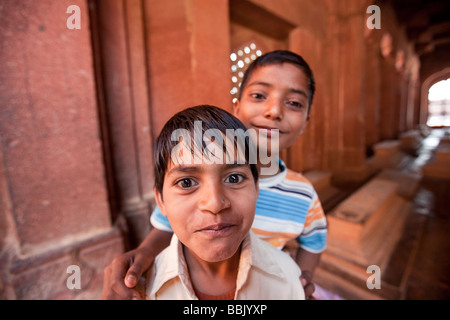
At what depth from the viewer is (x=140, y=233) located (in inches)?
57.8

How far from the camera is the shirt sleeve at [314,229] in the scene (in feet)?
2.37

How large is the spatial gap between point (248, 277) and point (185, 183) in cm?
31

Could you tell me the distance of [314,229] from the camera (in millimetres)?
747

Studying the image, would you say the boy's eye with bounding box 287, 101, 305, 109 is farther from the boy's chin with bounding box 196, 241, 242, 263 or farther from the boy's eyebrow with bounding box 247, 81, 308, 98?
the boy's chin with bounding box 196, 241, 242, 263

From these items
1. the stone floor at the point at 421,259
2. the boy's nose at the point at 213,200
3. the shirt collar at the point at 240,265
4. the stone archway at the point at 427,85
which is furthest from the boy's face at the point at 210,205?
the stone archway at the point at 427,85

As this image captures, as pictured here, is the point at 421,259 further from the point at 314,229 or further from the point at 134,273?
the point at 134,273

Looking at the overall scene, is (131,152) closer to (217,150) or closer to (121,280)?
(121,280)

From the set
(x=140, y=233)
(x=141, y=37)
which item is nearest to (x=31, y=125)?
(x=141, y=37)

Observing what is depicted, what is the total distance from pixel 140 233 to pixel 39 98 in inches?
40.4

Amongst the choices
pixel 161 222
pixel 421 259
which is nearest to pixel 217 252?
pixel 161 222

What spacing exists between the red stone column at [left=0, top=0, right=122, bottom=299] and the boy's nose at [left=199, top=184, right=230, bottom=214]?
106cm

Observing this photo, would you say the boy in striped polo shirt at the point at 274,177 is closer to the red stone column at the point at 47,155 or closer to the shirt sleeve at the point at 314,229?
the shirt sleeve at the point at 314,229

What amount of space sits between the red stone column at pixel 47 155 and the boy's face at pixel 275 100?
3.35 feet

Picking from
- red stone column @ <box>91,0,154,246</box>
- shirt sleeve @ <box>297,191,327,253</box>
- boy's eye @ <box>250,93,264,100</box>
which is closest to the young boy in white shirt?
boy's eye @ <box>250,93,264,100</box>
